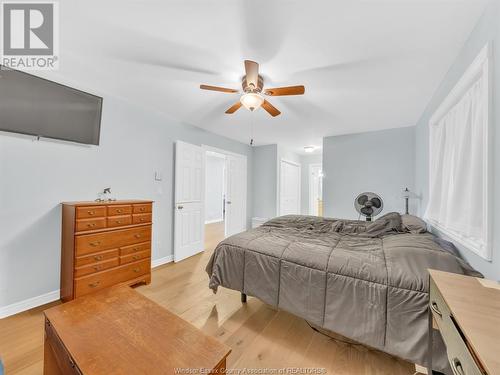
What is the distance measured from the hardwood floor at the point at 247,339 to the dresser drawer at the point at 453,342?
2.54ft

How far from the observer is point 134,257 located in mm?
2480

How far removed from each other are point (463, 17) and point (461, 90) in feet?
1.69

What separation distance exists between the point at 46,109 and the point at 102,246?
57.4 inches

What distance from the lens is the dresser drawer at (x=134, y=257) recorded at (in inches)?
93.9

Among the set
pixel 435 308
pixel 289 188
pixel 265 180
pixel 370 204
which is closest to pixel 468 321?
pixel 435 308

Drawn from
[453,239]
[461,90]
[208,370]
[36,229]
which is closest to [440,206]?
[453,239]

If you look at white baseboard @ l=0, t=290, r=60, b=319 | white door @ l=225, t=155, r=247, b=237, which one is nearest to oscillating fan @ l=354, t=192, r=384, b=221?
white door @ l=225, t=155, r=247, b=237

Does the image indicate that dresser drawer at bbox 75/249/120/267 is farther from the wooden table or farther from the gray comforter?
the gray comforter

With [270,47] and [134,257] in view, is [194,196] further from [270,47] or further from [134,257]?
[270,47]

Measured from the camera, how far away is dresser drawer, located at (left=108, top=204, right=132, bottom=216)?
227 centimetres

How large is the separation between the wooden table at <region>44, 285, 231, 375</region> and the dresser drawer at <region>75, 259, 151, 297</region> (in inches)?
34.9

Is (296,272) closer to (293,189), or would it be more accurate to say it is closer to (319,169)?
(293,189)

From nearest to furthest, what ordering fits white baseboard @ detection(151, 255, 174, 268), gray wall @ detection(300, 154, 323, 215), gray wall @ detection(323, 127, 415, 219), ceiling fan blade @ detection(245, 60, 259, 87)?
ceiling fan blade @ detection(245, 60, 259, 87) → white baseboard @ detection(151, 255, 174, 268) → gray wall @ detection(323, 127, 415, 219) → gray wall @ detection(300, 154, 323, 215)

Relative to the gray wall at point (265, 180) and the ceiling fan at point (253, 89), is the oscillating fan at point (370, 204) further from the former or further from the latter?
the ceiling fan at point (253, 89)
